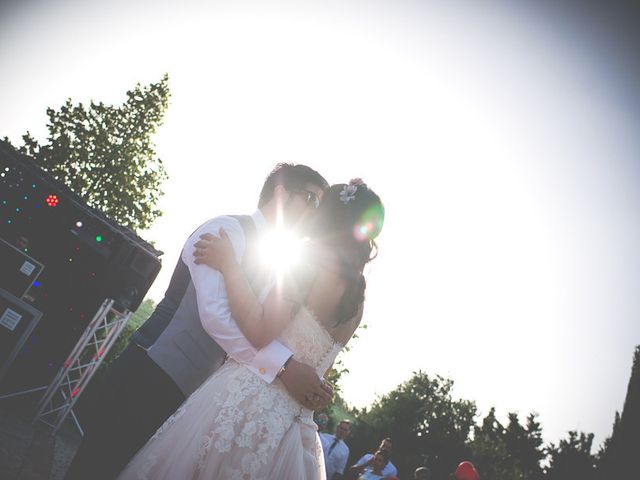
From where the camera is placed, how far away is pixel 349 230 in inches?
67.6

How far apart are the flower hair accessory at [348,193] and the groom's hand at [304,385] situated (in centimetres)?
82

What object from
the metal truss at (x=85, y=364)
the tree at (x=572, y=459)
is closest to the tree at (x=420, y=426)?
the tree at (x=572, y=459)

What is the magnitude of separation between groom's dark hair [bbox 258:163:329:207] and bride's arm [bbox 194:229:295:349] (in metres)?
0.64

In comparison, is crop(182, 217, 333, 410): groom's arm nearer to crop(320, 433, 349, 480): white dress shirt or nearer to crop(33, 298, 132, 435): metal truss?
crop(320, 433, 349, 480): white dress shirt

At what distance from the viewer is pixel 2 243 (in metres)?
5.98

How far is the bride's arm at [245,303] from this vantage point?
1.46 meters

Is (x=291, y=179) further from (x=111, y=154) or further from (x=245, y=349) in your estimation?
(x=111, y=154)

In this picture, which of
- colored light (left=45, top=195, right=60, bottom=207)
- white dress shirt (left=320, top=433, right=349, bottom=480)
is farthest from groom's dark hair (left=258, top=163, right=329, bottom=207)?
colored light (left=45, top=195, right=60, bottom=207)

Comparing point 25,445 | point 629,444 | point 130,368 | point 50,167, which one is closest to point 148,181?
point 50,167

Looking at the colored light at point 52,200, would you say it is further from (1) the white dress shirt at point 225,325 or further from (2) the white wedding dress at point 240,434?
(2) the white wedding dress at point 240,434

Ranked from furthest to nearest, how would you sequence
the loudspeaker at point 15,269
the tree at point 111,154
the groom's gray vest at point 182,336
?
Result: the tree at point 111,154, the loudspeaker at point 15,269, the groom's gray vest at point 182,336

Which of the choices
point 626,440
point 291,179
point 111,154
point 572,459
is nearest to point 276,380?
point 291,179

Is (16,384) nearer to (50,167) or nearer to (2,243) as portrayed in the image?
(2,243)

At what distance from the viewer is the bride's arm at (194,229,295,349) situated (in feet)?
4.79
